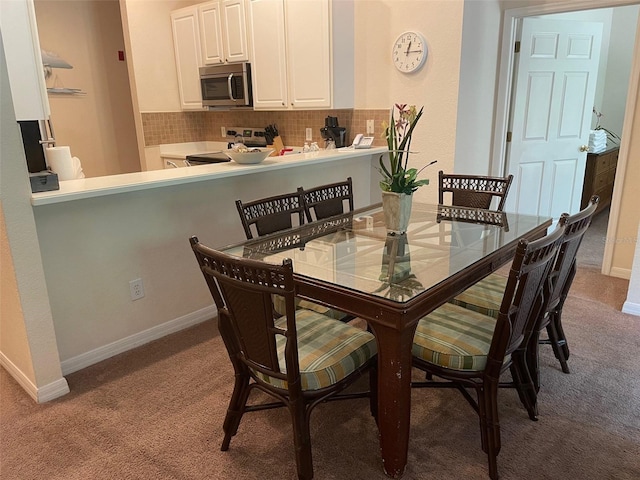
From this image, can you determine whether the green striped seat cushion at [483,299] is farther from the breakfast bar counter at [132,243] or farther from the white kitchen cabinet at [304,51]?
the white kitchen cabinet at [304,51]

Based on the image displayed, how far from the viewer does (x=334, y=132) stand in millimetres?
4188

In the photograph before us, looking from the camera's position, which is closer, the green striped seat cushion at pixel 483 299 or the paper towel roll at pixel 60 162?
the green striped seat cushion at pixel 483 299

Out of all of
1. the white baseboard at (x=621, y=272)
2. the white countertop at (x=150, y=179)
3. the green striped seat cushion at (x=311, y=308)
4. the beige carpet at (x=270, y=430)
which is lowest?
the beige carpet at (x=270, y=430)

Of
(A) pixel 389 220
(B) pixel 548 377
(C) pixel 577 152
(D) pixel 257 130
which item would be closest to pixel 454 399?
(B) pixel 548 377

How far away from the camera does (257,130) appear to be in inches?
197

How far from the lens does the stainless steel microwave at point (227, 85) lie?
448 cm

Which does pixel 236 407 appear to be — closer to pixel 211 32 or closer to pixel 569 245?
pixel 569 245

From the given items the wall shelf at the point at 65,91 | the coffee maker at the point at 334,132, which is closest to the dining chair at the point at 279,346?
the coffee maker at the point at 334,132

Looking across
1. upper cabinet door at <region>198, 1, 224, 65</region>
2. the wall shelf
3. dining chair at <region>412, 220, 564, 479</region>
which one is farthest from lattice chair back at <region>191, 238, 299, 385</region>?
the wall shelf

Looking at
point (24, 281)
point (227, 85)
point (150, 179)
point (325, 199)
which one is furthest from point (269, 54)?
point (24, 281)

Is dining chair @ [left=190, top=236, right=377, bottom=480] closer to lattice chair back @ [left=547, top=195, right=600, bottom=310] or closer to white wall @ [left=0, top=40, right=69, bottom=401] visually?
lattice chair back @ [left=547, top=195, right=600, bottom=310]

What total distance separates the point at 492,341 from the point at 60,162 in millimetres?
2295

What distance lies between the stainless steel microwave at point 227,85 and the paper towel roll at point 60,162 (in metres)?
2.24

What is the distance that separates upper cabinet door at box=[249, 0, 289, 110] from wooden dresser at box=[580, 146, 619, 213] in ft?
11.3
